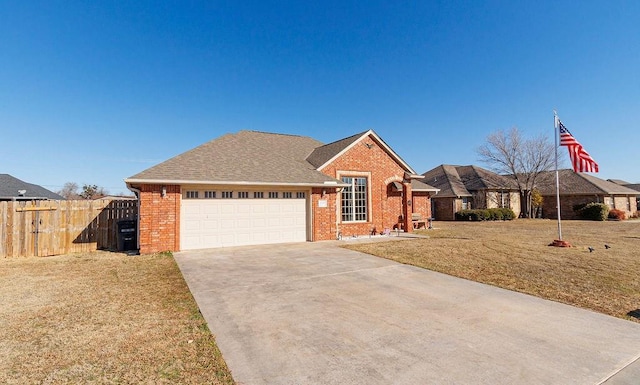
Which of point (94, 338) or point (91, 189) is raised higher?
point (91, 189)

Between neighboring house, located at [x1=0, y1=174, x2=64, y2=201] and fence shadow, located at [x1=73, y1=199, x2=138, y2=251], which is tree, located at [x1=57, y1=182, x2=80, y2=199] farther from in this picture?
fence shadow, located at [x1=73, y1=199, x2=138, y2=251]

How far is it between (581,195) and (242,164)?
3645 centimetres

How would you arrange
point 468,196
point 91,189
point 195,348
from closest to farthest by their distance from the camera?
point 195,348 → point 468,196 → point 91,189

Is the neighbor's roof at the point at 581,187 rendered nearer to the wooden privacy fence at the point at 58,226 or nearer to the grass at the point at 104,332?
the grass at the point at 104,332

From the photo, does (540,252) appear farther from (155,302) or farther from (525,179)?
(525,179)

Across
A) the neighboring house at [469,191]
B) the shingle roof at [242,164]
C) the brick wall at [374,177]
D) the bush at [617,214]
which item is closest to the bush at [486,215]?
the neighboring house at [469,191]

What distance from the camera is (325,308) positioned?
213 inches

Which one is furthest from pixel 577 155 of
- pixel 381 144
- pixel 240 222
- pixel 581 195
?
pixel 581 195

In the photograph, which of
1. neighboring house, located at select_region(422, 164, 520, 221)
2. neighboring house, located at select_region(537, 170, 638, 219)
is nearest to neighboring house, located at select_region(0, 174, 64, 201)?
neighboring house, located at select_region(422, 164, 520, 221)

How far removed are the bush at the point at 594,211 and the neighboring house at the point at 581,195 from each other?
104 cm

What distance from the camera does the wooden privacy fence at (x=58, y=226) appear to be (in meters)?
10.4

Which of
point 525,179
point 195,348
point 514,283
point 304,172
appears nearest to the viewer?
point 195,348

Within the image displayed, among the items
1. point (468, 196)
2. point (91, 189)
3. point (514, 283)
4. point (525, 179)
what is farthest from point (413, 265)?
point (91, 189)

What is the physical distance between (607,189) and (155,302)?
138 feet
